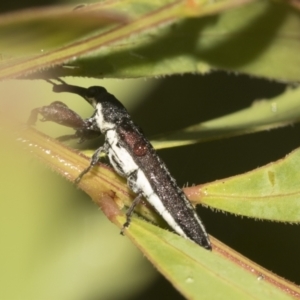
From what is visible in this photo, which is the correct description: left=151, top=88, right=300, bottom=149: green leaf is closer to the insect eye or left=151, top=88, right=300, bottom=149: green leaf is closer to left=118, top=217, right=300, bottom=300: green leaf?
the insect eye

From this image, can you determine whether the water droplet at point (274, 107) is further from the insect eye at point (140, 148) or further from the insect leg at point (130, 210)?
the insect leg at point (130, 210)

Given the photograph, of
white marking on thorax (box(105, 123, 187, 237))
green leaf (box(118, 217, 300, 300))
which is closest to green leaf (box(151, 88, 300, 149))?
white marking on thorax (box(105, 123, 187, 237))

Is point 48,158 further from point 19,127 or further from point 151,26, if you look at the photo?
point 151,26

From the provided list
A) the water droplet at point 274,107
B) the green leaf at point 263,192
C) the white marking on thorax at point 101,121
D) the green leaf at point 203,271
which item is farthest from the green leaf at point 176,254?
the water droplet at point 274,107

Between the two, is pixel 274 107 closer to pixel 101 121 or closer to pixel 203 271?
pixel 101 121

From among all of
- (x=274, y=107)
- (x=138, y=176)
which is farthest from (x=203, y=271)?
(x=274, y=107)
